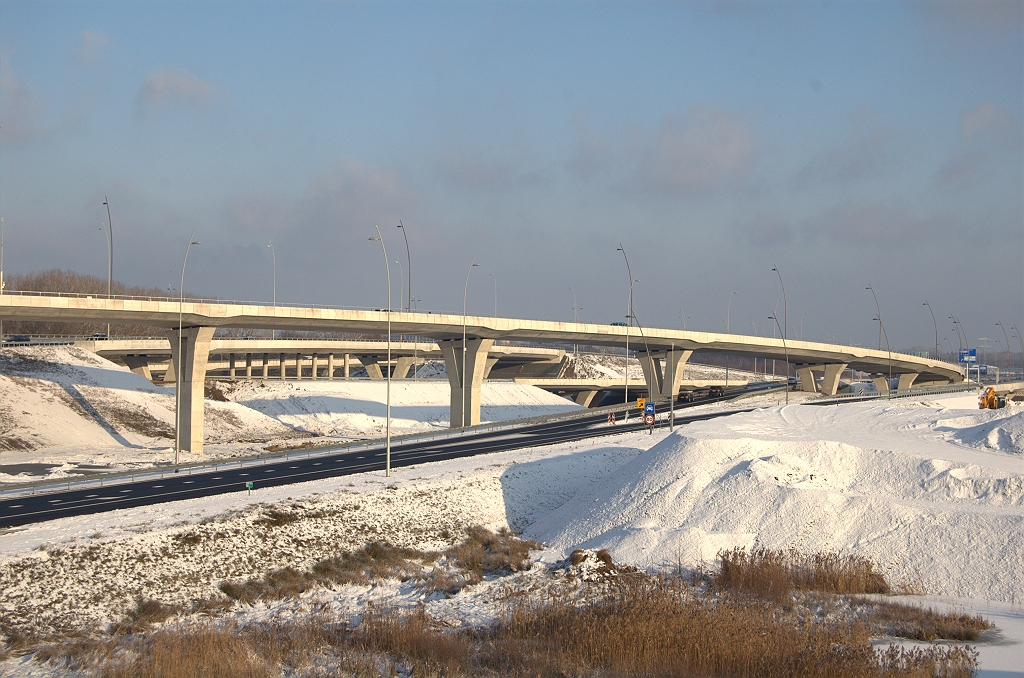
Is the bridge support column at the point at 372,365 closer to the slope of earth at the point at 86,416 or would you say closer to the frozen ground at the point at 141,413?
the frozen ground at the point at 141,413

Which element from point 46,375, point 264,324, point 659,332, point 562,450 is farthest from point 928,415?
point 46,375

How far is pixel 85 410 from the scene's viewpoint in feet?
247

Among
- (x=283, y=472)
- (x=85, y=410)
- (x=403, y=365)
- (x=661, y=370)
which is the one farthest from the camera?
(x=403, y=365)

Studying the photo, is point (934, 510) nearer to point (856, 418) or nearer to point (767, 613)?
point (767, 613)

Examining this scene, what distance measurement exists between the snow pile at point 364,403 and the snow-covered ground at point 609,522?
47029 mm

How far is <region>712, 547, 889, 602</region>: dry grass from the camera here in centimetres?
2677

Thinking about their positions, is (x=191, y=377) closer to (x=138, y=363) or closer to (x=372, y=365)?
(x=138, y=363)

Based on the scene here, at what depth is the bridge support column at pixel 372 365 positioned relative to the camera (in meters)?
151

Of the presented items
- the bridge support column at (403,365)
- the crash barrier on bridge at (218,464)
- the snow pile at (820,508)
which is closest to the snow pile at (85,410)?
the crash barrier on bridge at (218,464)

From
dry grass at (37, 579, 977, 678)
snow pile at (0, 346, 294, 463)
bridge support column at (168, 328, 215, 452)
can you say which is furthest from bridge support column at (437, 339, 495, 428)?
dry grass at (37, 579, 977, 678)

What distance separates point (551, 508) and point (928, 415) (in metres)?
35.0

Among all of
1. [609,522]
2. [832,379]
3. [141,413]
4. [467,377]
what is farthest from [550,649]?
[832,379]

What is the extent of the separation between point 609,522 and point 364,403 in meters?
75.4

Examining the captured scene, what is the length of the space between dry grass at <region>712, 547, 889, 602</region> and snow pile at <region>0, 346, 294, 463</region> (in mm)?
51988
